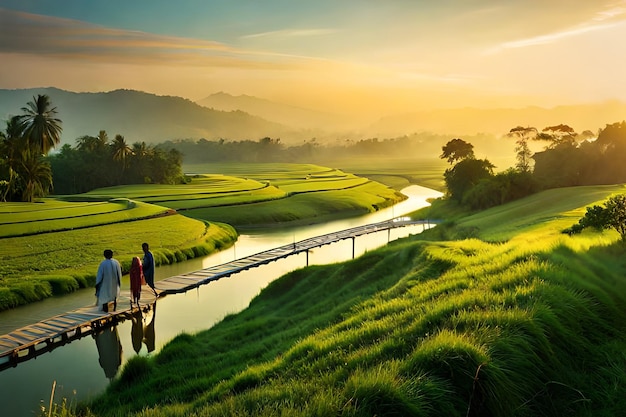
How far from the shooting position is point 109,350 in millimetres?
18656

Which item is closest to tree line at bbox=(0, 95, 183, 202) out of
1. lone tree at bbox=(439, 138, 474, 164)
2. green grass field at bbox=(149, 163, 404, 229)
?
green grass field at bbox=(149, 163, 404, 229)

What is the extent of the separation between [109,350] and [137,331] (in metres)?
1.93

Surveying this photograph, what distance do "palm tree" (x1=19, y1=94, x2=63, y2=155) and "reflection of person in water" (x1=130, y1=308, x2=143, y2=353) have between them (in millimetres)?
56756

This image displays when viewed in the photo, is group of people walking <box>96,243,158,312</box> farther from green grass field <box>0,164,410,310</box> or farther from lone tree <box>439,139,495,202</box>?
lone tree <box>439,139,495,202</box>

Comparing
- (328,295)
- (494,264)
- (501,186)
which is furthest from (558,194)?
(494,264)

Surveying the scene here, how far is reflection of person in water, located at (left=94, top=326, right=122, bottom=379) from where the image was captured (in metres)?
17.0

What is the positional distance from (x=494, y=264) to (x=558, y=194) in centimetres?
4573

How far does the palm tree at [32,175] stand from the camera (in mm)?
61438

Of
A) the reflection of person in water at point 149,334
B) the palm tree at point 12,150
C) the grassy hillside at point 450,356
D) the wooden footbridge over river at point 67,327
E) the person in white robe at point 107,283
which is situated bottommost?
the reflection of person in water at point 149,334

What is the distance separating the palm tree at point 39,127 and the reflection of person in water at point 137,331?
186ft

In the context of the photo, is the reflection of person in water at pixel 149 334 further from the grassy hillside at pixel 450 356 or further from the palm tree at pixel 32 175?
the palm tree at pixel 32 175

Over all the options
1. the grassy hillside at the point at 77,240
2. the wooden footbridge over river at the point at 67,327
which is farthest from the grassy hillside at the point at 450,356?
the grassy hillside at the point at 77,240

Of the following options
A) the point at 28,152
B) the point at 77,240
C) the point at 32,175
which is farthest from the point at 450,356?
the point at 28,152

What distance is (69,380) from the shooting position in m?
15.8
